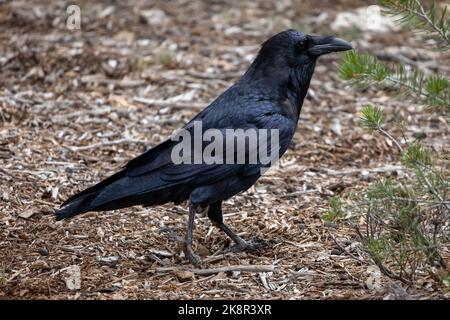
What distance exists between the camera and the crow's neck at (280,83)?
5.86 meters

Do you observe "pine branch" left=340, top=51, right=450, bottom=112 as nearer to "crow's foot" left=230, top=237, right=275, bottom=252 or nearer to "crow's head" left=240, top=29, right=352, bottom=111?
"crow's head" left=240, top=29, right=352, bottom=111

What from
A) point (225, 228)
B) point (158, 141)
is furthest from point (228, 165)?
point (158, 141)

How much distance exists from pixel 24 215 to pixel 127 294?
1.41 m

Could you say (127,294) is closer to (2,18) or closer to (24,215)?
(24,215)

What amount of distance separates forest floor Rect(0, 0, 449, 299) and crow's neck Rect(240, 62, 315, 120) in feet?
2.94

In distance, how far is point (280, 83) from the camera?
19.4 ft

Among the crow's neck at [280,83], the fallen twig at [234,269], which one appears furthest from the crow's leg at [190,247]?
the crow's neck at [280,83]

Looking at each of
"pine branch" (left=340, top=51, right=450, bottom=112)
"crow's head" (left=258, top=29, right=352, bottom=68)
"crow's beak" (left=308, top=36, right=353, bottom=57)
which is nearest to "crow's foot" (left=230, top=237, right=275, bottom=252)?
"crow's head" (left=258, top=29, right=352, bottom=68)

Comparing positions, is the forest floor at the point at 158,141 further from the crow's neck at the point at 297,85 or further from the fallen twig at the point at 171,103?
the crow's neck at the point at 297,85

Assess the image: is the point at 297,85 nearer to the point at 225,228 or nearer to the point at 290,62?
the point at 290,62

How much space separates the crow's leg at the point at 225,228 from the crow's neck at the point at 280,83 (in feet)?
2.84

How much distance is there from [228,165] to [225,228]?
0.52 m

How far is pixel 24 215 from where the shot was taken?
19.2 feet
